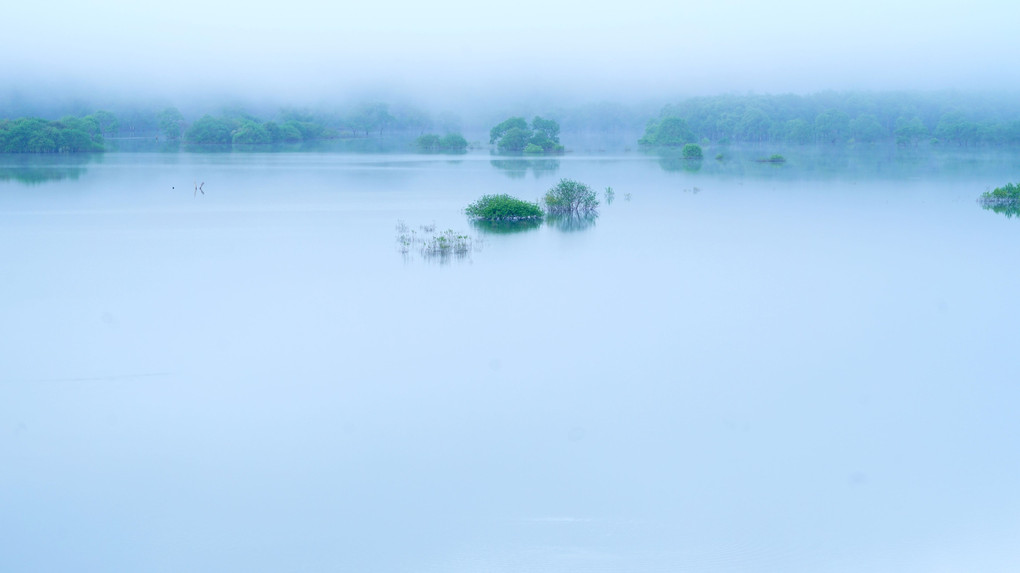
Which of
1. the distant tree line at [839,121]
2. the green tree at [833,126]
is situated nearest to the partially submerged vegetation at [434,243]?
the distant tree line at [839,121]

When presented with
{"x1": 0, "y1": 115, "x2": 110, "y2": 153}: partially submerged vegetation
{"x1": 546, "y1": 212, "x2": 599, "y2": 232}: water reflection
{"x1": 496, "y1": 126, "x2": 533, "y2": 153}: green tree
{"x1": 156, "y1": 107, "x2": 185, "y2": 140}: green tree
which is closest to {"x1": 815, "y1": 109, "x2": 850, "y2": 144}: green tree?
{"x1": 496, "y1": 126, "x2": 533, "y2": 153}: green tree

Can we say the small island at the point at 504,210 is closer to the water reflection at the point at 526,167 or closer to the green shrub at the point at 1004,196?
the green shrub at the point at 1004,196

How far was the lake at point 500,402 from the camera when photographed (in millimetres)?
6355

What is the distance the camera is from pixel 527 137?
62688mm

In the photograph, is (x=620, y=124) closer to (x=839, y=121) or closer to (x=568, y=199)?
(x=839, y=121)

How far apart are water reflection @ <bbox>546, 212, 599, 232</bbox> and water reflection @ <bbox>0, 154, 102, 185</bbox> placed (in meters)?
19.8

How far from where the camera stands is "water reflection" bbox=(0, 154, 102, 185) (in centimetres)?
3345

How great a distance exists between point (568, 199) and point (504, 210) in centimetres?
229

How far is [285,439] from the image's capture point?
790 cm

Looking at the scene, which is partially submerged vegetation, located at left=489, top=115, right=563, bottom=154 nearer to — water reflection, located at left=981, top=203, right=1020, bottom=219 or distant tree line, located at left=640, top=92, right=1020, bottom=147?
distant tree line, located at left=640, top=92, right=1020, bottom=147

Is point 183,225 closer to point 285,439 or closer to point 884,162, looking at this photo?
point 285,439

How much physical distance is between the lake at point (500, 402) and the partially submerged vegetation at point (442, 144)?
155 ft

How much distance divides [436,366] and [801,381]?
3.88 meters

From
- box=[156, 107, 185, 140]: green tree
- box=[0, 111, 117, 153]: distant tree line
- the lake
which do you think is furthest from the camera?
box=[156, 107, 185, 140]: green tree
